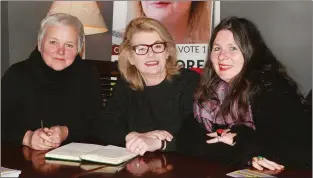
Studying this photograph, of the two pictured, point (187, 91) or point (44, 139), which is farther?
point (187, 91)

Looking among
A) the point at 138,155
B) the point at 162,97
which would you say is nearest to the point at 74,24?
the point at 162,97

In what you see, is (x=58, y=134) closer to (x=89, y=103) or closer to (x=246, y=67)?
(x=89, y=103)

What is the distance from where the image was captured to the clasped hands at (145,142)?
69.0 inches

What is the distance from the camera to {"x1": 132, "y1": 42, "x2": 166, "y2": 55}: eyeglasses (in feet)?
7.17

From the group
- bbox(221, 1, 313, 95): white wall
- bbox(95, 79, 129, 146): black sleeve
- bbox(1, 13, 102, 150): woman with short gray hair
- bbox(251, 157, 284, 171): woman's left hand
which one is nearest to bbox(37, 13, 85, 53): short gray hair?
bbox(1, 13, 102, 150): woman with short gray hair

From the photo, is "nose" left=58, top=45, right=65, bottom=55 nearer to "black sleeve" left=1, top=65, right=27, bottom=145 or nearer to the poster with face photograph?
"black sleeve" left=1, top=65, right=27, bottom=145

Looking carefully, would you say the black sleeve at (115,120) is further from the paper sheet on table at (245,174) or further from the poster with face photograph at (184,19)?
the poster with face photograph at (184,19)

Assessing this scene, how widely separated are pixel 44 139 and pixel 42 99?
0.50 metres

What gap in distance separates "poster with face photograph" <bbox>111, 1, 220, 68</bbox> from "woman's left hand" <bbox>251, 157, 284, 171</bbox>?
6.40 feet

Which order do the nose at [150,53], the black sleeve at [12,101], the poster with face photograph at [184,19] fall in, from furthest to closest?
1. the poster with face photograph at [184,19]
2. the black sleeve at [12,101]
3. the nose at [150,53]

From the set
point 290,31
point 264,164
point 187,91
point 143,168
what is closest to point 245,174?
point 264,164

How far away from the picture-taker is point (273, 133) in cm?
168

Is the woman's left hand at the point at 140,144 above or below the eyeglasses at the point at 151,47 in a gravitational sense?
below

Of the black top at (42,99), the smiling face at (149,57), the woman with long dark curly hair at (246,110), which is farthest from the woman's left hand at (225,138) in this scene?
the black top at (42,99)
